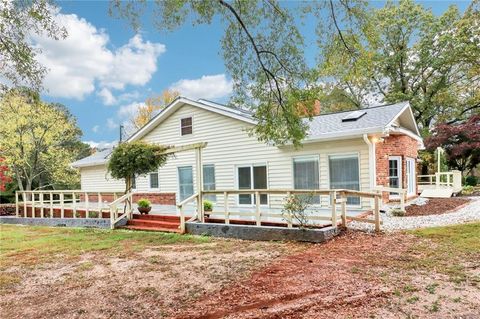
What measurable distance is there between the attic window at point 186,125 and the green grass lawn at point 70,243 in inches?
219

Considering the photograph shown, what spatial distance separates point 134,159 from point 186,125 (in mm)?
3871

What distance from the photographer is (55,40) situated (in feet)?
17.3

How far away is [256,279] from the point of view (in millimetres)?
4855

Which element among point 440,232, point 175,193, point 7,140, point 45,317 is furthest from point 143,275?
point 7,140

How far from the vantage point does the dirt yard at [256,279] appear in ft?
12.3

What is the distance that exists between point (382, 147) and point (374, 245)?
539cm

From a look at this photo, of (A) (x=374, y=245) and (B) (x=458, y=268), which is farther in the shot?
(A) (x=374, y=245)

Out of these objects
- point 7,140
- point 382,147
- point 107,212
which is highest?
point 7,140

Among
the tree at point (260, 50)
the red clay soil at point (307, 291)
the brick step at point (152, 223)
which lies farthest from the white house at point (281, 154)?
the red clay soil at point (307, 291)

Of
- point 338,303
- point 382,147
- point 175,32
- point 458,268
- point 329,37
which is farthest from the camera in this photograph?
point 382,147

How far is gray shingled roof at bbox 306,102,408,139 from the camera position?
34.0 feet

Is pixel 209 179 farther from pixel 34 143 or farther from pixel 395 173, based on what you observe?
pixel 34 143

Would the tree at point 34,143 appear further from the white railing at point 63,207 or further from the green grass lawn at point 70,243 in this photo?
the green grass lawn at point 70,243

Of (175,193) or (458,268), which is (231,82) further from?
(175,193)
